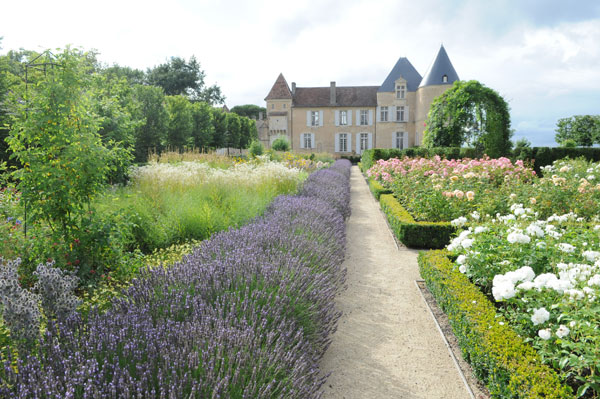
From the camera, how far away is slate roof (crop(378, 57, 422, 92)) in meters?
31.3

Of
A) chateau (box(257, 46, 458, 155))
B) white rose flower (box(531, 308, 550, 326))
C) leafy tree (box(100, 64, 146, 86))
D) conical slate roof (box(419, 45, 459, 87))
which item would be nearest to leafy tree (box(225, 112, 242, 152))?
chateau (box(257, 46, 458, 155))

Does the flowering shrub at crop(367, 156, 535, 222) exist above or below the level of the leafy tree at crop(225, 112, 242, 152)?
below

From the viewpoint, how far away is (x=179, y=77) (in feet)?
111

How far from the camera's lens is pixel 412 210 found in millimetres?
7203

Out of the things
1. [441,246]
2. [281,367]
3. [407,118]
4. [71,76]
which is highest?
[407,118]

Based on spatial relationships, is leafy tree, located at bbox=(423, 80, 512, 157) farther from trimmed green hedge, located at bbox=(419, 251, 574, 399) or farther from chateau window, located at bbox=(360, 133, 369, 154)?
chateau window, located at bbox=(360, 133, 369, 154)

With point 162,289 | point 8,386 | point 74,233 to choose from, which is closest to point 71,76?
point 74,233

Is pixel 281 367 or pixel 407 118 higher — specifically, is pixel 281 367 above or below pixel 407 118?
below

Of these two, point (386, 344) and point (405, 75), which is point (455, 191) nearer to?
point (386, 344)

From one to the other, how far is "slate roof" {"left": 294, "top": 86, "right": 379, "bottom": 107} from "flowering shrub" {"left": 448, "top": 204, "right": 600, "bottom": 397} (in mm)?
30982

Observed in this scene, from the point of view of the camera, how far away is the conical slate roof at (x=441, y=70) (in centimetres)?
2712

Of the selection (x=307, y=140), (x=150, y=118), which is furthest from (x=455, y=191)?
(x=307, y=140)

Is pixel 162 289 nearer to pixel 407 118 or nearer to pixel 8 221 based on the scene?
pixel 8 221

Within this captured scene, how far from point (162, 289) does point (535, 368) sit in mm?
2146
